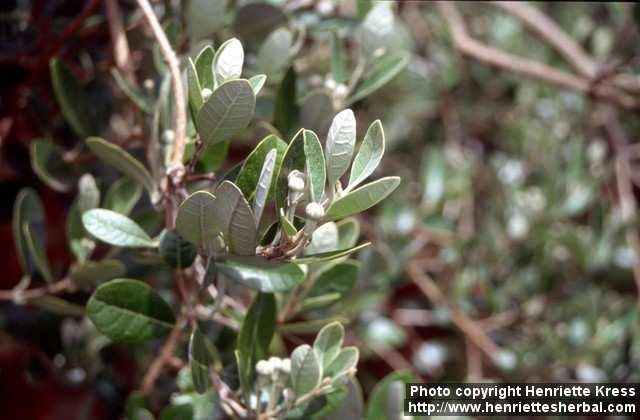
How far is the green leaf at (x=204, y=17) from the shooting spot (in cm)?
79

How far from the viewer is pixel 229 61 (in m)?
0.60

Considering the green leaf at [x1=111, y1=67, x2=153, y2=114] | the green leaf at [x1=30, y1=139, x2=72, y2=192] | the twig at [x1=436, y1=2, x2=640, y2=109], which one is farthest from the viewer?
the twig at [x1=436, y1=2, x2=640, y2=109]

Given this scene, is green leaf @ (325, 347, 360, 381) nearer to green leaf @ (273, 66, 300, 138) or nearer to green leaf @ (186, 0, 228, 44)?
green leaf @ (273, 66, 300, 138)

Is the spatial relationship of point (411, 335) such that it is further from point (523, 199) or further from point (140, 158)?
point (140, 158)

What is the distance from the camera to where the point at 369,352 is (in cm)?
145

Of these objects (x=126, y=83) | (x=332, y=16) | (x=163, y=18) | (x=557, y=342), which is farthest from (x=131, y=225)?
(x=557, y=342)

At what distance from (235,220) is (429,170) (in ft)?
3.11

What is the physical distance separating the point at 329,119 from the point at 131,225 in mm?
268

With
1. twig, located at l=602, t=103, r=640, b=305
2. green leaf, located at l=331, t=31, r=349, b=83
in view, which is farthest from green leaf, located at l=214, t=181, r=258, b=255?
twig, located at l=602, t=103, r=640, b=305

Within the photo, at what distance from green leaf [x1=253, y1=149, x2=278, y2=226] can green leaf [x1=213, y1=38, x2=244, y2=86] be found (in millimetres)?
84

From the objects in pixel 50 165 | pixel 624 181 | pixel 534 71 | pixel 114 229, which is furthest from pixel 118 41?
pixel 624 181

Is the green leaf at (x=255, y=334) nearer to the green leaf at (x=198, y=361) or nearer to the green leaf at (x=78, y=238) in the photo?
the green leaf at (x=198, y=361)

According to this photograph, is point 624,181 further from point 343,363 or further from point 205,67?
point 205,67

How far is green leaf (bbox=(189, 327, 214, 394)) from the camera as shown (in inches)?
26.5
